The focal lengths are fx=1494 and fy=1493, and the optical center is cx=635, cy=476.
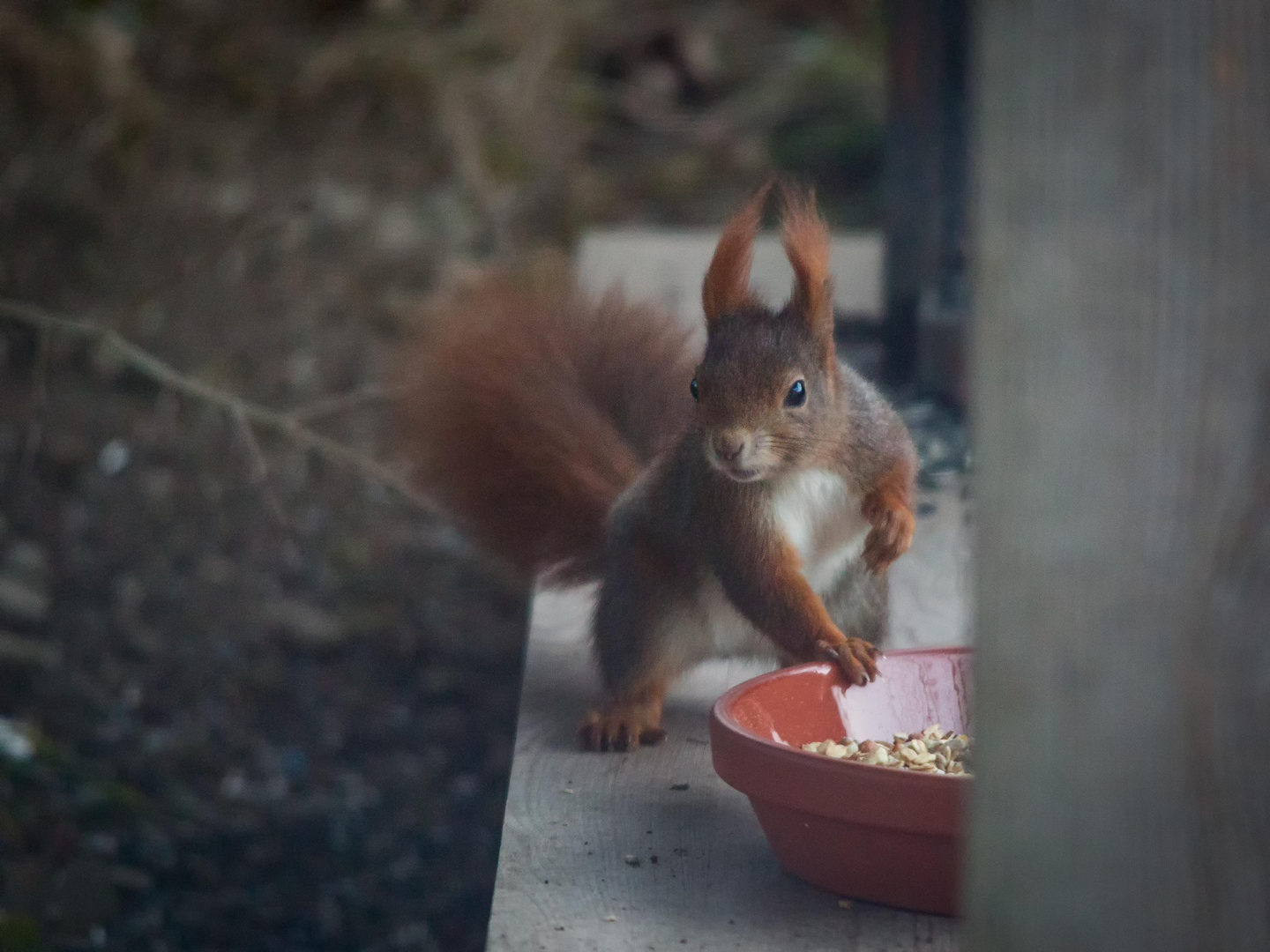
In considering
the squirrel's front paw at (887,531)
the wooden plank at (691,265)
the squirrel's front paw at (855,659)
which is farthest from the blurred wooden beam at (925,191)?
the squirrel's front paw at (855,659)

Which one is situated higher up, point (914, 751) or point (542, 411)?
point (542, 411)

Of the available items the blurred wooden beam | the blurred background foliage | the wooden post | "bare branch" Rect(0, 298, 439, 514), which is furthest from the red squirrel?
the blurred background foliage

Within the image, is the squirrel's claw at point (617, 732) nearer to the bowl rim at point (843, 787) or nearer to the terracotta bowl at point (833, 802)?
the terracotta bowl at point (833, 802)

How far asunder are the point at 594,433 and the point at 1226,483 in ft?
4.13

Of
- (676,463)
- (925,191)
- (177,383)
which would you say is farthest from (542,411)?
(925,191)

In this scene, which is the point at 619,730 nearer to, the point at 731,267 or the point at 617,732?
the point at 617,732

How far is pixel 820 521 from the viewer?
1.45 m

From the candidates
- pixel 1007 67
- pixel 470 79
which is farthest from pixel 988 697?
pixel 470 79

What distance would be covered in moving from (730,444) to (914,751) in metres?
0.30

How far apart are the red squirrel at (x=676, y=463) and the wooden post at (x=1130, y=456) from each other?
0.70 meters

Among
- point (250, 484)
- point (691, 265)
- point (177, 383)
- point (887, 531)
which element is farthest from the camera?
point (691, 265)

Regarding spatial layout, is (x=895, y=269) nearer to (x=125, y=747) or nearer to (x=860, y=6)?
(x=125, y=747)

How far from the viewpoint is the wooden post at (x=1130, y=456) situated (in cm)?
52

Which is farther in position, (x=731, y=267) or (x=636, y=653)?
(x=636, y=653)
